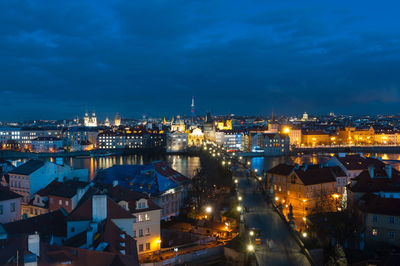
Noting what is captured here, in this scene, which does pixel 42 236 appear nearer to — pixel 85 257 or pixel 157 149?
pixel 85 257

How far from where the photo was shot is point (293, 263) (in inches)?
341

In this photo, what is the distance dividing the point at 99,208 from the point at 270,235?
4634 millimetres

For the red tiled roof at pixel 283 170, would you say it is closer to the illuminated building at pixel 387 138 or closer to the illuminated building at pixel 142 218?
the illuminated building at pixel 142 218

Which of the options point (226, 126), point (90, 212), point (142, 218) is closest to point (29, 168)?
point (142, 218)

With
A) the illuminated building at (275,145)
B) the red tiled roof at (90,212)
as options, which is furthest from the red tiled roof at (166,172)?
the illuminated building at (275,145)

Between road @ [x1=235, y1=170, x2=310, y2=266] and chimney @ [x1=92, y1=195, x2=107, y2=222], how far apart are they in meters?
3.67

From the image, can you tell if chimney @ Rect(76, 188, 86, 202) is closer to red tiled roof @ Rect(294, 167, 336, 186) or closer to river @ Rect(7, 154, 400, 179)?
red tiled roof @ Rect(294, 167, 336, 186)

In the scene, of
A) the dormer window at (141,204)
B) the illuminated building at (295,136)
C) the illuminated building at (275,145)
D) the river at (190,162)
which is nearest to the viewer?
the dormer window at (141,204)

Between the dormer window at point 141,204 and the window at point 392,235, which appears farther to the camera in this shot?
the window at point 392,235

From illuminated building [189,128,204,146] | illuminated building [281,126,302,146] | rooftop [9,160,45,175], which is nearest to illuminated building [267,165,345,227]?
rooftop [9,160,45,175]

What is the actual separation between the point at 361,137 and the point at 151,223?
218 ft

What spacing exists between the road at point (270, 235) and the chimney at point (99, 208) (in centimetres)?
367

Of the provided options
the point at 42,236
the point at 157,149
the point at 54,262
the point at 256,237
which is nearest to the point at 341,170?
the point at 256,237

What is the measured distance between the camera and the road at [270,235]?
8.89 m
